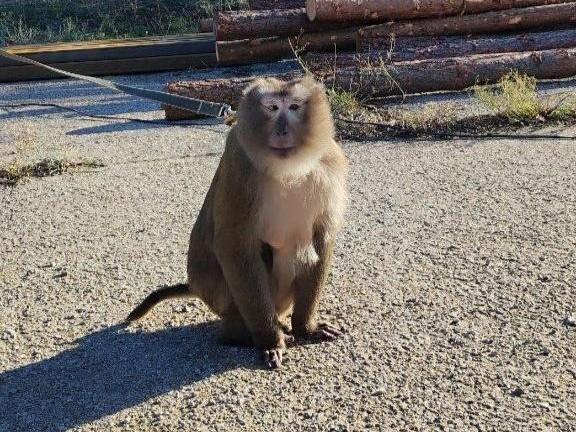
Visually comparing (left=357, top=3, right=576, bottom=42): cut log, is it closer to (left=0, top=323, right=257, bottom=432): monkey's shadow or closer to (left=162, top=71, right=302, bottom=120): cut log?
(left=162, top=71, right=302, bottom=120): cut log

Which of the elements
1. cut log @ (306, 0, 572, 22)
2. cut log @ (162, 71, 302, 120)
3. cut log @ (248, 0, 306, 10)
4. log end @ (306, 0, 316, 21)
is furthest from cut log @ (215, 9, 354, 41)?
cut log @ (162, 71, 302, 120)

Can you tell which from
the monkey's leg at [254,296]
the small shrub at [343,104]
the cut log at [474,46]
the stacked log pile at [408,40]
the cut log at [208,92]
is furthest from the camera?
the cut log at [474,46]

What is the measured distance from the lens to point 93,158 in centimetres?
815

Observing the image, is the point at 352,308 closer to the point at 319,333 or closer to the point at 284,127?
the point at 319,333

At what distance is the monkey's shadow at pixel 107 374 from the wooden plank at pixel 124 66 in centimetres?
894

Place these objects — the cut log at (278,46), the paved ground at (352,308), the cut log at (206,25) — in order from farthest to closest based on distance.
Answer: the cut log at (206,25) < the cut log at (278,46) < the paved ground at (352,308)

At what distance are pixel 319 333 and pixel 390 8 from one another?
305 inches

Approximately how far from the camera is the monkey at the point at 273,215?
389 centimetres

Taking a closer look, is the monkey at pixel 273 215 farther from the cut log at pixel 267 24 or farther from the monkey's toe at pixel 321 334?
the cut log at pixel 267 24

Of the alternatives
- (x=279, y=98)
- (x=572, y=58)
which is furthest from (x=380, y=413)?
(x=572, y=58)

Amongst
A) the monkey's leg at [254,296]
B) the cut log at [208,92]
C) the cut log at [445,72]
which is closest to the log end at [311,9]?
the cut log at [445,72]

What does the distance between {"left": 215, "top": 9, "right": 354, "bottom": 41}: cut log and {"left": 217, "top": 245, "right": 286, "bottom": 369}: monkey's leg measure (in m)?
8.22

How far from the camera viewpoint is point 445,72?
391 inches

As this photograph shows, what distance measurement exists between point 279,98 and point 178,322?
1.49 metres
